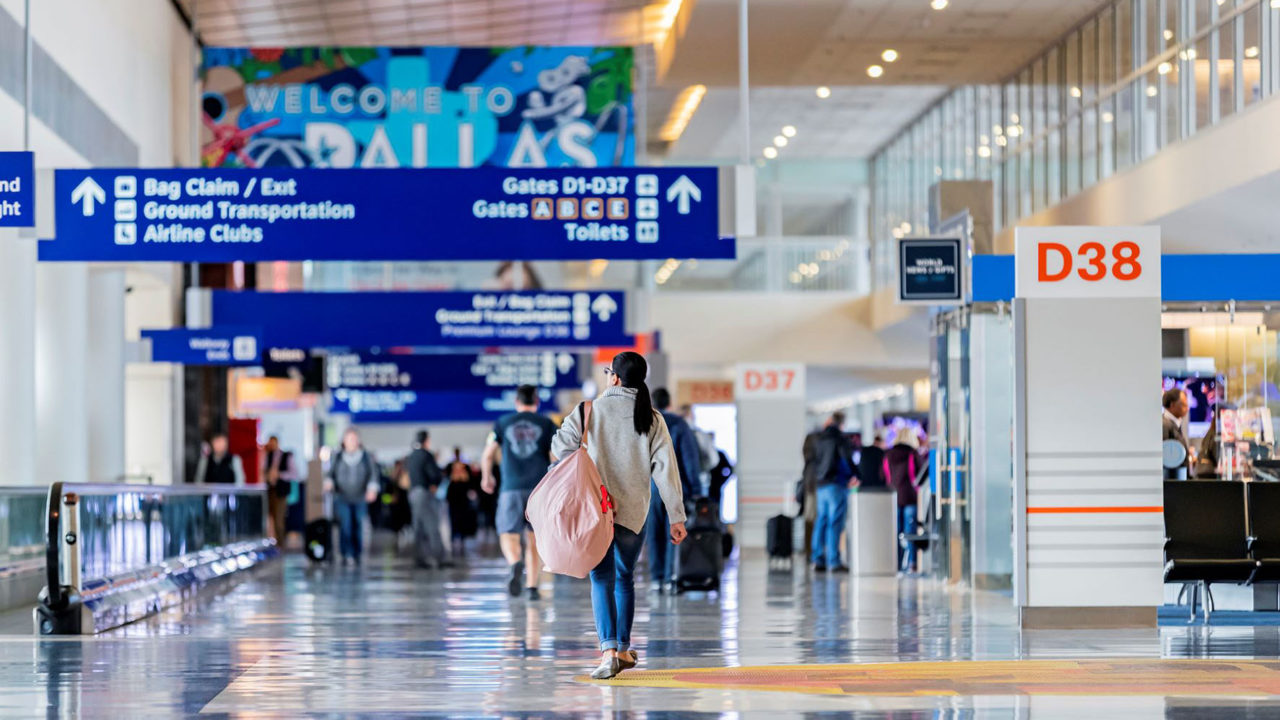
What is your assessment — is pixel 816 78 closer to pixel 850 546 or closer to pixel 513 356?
pixel 850 546

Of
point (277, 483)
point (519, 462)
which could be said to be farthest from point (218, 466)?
point (519, 462)

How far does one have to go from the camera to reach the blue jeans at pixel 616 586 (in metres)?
8.24

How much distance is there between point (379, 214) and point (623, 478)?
15.3ft

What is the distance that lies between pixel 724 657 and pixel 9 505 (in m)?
5.84

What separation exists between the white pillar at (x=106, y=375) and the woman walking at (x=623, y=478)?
1215 centimetres

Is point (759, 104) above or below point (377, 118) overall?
above

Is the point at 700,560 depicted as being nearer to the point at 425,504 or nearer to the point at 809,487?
the point at 809,487

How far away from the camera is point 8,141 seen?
13.7 metres

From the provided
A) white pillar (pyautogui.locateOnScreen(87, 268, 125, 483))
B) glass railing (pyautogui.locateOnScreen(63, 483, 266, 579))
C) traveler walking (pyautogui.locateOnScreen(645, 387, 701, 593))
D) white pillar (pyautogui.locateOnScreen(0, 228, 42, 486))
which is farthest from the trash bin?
white pillar (pyautogui.locateOnScreen(87, 268, 125, 483))

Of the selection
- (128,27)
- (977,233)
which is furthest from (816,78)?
(128,27)

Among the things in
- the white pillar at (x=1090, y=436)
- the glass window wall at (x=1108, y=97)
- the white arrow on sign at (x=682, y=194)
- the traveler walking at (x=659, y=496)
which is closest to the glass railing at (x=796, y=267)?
the glass window wall at (x=1108, y=97)

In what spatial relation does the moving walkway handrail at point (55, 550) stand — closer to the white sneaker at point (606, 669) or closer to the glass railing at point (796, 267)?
the white sneaker at point (606, 669)

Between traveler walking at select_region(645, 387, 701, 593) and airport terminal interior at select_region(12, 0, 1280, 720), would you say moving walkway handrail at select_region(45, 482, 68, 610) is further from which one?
traveler walking at select_region(645, 387, 701, 593)

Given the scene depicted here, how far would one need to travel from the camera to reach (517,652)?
9.66m
